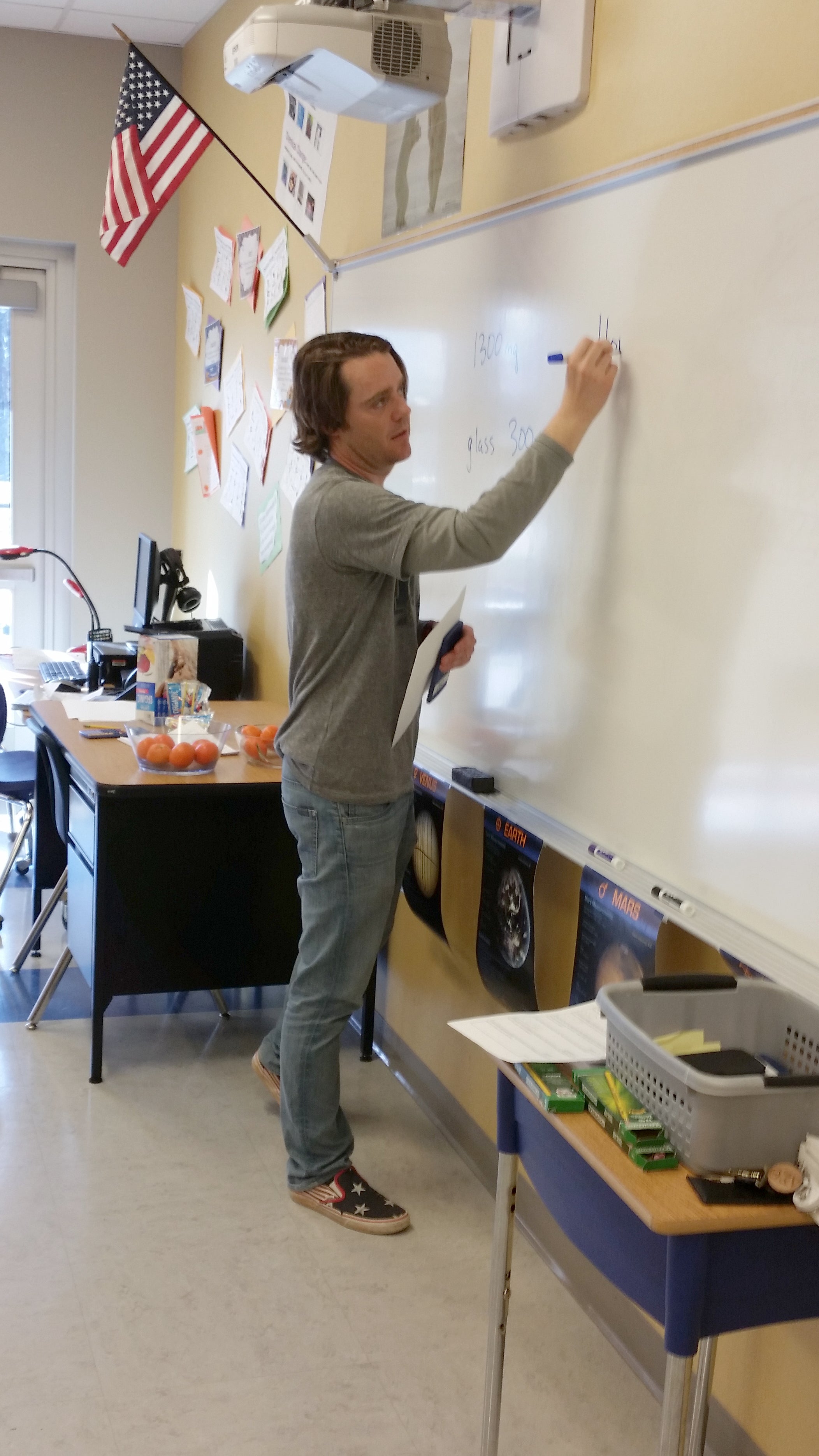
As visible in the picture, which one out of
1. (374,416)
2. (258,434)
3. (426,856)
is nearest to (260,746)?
(426,856)

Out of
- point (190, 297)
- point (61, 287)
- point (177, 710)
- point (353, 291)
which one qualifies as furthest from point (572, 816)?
point (61, 287)

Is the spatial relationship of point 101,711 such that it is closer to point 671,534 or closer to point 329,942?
point 329,942

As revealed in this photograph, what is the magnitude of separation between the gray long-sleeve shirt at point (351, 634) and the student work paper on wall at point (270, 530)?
5.49 ft

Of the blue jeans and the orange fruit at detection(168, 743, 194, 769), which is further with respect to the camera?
the orange fruit at detection(168, 743, 194, 769)

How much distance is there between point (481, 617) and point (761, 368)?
945 mm

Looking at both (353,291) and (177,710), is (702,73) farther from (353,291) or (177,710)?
(177,710)

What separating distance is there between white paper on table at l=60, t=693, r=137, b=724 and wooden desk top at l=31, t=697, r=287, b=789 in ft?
0.07

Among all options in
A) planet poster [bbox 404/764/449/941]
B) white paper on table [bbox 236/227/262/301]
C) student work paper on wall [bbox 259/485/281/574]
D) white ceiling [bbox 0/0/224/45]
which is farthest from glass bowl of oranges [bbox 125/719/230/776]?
white ceiling [bbox 0/0/224/45]

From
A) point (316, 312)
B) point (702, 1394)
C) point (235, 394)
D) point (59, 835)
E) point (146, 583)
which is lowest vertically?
point (702, 1394)

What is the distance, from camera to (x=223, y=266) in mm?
4656

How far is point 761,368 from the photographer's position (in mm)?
1706

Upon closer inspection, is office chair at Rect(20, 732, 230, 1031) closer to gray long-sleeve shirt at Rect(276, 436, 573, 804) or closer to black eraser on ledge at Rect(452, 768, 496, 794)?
gray long-sleeve shirt at Rect(276, 436, 573, 804)

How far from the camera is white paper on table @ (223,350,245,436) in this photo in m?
4.49

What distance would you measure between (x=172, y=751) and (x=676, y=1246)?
201 cm
